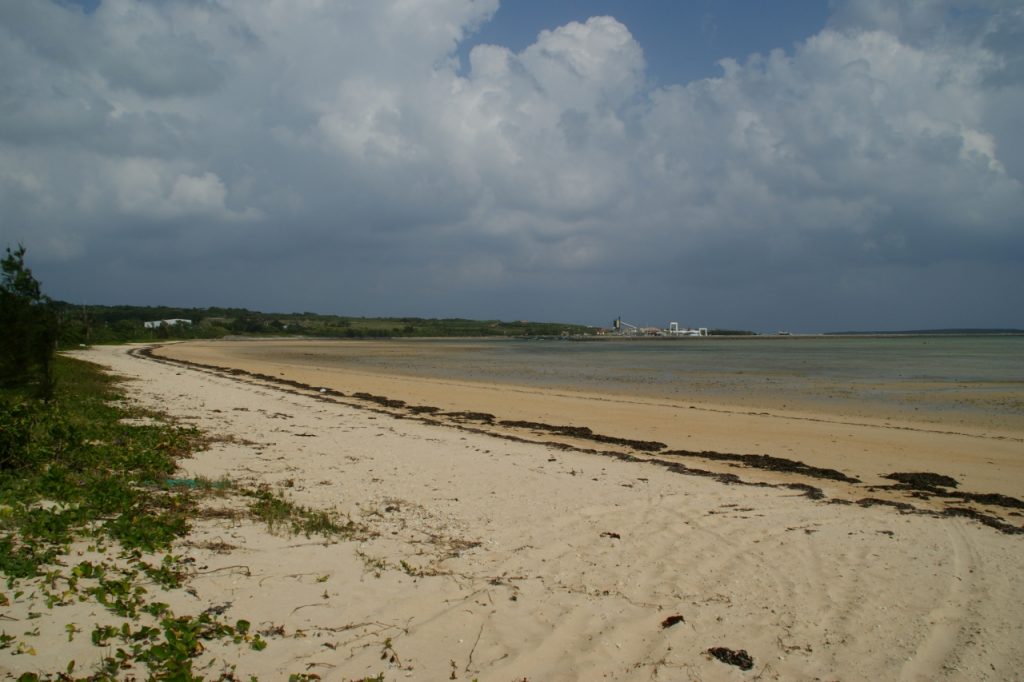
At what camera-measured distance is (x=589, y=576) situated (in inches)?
220

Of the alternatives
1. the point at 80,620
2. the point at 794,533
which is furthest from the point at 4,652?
the point at 794,533

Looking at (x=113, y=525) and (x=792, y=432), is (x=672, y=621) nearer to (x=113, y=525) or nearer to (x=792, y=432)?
(x=113, y=525)

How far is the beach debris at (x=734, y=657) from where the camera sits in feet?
13.6

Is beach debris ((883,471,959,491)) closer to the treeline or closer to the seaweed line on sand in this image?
the seaweed line on sand

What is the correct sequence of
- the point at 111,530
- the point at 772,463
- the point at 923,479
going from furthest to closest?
1. the point at 772,463
2. the point at 923,479
3. the point at 111,530

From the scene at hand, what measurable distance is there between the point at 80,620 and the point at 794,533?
6.97 m

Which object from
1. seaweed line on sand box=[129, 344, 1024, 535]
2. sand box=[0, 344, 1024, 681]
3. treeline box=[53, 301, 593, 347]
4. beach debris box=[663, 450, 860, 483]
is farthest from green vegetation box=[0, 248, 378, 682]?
treeline box=[53, 301, 593, 347]

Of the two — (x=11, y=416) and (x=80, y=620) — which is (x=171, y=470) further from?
(x=80, y=620)

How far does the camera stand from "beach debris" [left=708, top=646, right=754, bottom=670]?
416cm

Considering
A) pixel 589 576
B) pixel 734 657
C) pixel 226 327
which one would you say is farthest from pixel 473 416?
pixel 226 327

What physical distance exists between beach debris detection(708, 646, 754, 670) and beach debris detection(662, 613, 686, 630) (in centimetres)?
38

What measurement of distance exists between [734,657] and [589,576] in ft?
5.22

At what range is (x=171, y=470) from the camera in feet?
26.1

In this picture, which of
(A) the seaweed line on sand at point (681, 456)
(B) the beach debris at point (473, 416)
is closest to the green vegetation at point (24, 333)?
(A) the seaweed line on sand at point (681, 456)
